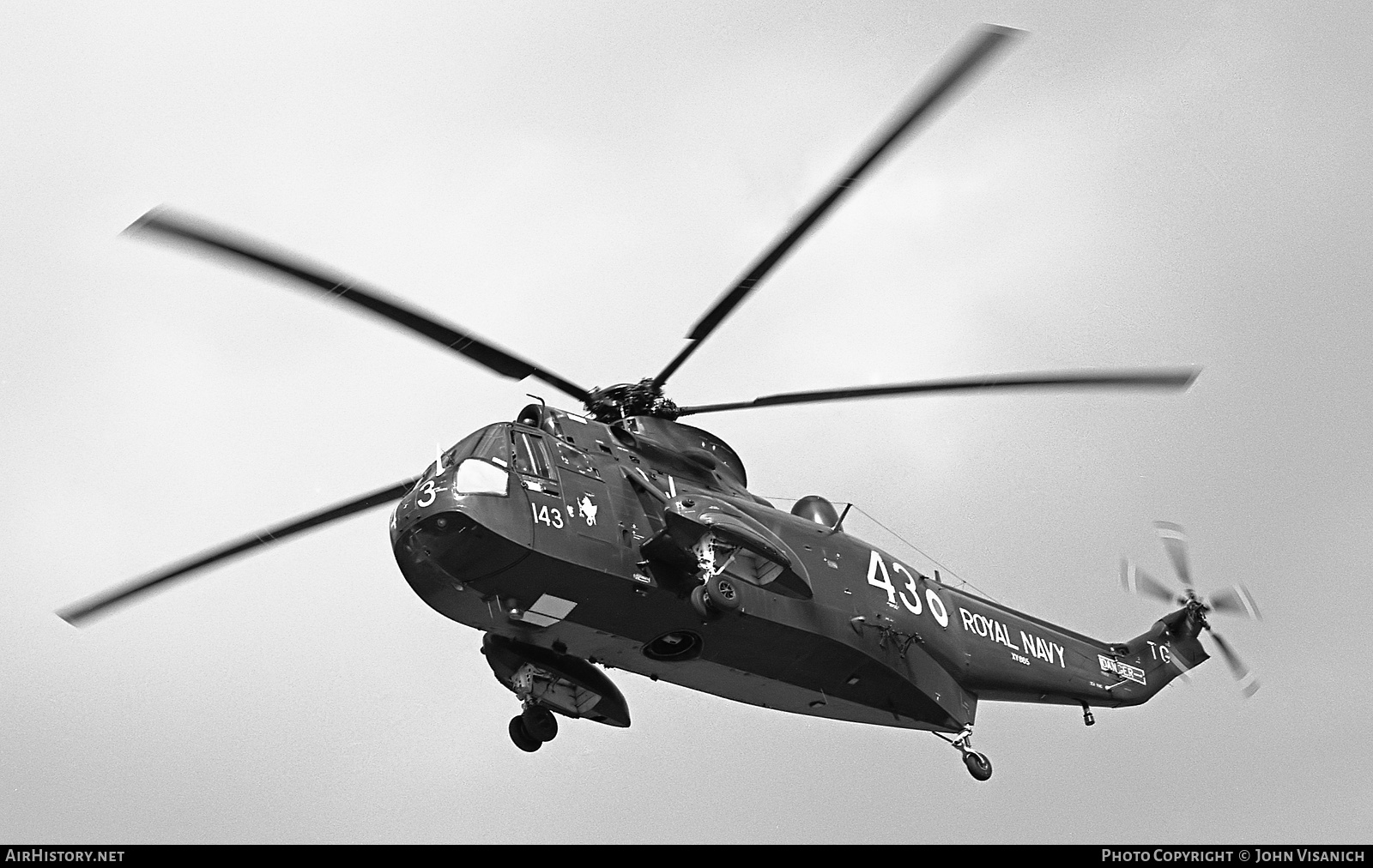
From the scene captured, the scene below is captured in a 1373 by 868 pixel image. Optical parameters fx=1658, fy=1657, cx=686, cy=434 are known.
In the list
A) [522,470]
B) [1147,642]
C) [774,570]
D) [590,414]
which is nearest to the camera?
[522,470]

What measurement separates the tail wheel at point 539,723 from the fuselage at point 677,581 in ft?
3.04

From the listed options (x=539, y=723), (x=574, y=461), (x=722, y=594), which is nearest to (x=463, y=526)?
(x=574, y=461)

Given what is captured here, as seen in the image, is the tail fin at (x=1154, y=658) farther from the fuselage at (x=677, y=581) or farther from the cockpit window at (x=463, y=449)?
the cockpit window at (x=463, y=449)

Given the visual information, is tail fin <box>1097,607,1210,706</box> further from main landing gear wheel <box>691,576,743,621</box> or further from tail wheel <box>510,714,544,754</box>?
tail wheel <box>510,714,544,754</box>

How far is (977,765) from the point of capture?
83.7 ft

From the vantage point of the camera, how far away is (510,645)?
22672 millimetres

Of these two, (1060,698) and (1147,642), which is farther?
(1147,642)

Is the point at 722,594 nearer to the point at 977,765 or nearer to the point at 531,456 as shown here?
the point at 531,456

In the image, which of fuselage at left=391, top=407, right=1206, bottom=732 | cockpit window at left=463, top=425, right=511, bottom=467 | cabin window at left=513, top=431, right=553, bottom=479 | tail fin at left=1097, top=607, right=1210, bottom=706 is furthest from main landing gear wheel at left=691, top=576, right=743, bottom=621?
tail fin at left=1097, top=607, right=1210, bottom=706

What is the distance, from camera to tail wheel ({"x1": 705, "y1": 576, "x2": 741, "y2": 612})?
22.0 metres

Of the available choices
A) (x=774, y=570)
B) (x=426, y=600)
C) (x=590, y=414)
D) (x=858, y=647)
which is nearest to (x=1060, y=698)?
(x=858, y=647)

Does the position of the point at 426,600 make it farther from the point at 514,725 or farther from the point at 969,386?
the point at 969,386

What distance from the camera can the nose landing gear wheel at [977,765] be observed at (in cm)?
2542
